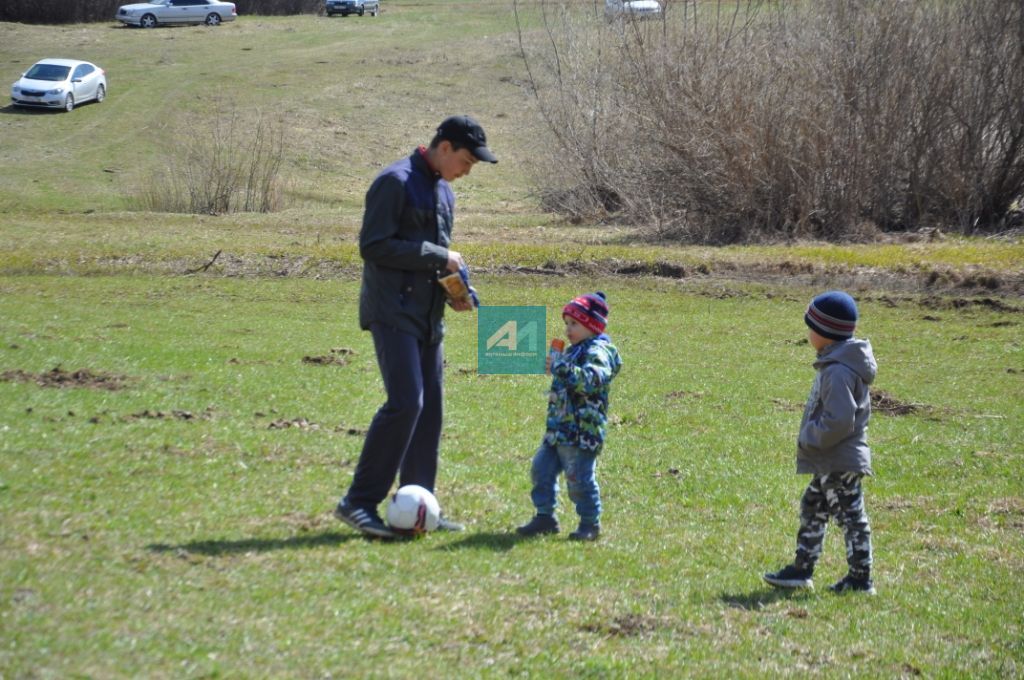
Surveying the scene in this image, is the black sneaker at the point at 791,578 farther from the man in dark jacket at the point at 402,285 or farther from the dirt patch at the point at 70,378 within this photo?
the dirt patch at the point at 70,378

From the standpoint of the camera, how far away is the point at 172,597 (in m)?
5.47

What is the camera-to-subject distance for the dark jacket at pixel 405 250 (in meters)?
6.96

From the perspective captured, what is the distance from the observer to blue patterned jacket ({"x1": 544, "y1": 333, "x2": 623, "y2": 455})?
24.5ft

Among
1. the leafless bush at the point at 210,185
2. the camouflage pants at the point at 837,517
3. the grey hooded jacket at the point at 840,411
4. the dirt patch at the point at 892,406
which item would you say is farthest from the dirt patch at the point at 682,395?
the leafless bush at the point at 210,185

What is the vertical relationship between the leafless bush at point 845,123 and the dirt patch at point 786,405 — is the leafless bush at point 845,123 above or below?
above

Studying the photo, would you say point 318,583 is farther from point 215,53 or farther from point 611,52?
point 215,53

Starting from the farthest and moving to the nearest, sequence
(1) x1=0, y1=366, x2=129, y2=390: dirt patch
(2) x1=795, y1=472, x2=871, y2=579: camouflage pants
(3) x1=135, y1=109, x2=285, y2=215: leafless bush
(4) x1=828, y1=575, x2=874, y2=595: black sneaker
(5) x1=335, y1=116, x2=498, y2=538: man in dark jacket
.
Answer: (3) x1=135, y1=109, x2=285, y2=215: leafless bush < (1) x1=0, y1=366, x2=129, y2=390: dirt patch < (4) x1=828, y1=575, x2=874, y2=595: black sneaker < (2) x1=795, y1=472, x2=871, y2=579: camouflage pants < (5) x1=335, y1=116, x2=498, y2=538: man in dark jacket

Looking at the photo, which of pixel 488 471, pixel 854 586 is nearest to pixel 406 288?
pixel 488 471

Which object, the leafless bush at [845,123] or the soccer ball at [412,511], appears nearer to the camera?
the soccer ball at [412,511]

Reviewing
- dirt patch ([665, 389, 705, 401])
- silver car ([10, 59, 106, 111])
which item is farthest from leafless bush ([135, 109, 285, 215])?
dirt patch ([665, 389, 705, 401])

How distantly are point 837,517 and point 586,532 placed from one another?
164 centimetres

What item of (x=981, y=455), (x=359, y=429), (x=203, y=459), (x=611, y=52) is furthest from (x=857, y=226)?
(x=203, y=459)

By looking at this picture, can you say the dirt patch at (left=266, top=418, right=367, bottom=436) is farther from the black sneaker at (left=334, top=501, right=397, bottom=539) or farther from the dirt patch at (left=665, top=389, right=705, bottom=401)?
the dirt patch at (left=665, top=389, right=705, bottom=401)

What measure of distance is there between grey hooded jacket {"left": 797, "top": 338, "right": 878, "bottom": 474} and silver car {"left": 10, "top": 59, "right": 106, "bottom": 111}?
162 ft
